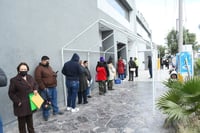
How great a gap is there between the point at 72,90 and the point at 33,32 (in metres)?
2.10

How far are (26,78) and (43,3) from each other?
10.2 ft

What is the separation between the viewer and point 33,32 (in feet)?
21.1

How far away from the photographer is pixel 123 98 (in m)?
9.42

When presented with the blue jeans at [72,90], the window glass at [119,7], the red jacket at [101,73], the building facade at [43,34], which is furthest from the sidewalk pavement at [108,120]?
the window glass at [119,7]

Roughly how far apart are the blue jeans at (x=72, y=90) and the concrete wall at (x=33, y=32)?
552 millimetres

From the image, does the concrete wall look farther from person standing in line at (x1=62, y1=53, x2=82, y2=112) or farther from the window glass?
the window glass

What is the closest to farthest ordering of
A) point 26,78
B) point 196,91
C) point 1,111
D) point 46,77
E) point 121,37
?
point 196,91 → point 26,78 → point 1,111 → point 46,77 → point 121,37

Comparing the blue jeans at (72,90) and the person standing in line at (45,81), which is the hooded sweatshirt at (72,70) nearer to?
the blue jeans at (72,90)

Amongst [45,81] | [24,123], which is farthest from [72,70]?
[24,123]

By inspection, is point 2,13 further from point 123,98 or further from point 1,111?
point 123,98

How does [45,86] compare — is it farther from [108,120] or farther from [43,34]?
[108,120]

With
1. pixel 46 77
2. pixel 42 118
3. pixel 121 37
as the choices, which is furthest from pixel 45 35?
pixel 121 37

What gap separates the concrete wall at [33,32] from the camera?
5.39 meters

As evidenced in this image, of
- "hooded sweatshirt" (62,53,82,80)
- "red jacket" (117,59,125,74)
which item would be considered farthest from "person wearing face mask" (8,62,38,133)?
"red jacket" (117,59,125,74)
